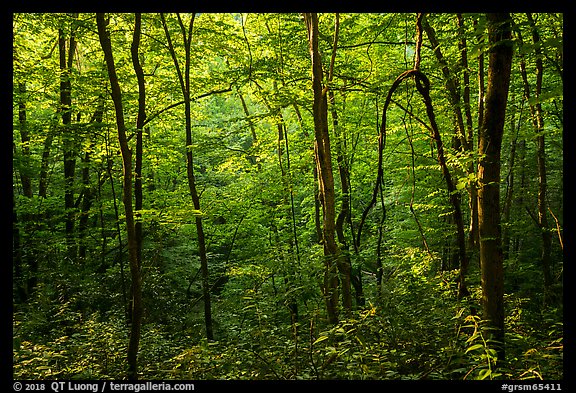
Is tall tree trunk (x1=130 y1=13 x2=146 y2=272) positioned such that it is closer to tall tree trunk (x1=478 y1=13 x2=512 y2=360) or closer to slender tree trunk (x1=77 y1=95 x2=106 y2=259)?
slender tree trunk (x1=77 y1=95 x2=106 y2=259)

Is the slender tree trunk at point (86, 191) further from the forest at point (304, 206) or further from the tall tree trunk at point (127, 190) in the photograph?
the tall tree trunk at point (127, 190)

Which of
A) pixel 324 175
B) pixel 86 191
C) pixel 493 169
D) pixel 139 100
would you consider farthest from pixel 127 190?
pixel 86 191

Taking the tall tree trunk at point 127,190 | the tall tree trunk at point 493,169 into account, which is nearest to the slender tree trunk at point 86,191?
the tall tree trunk at point 127,190

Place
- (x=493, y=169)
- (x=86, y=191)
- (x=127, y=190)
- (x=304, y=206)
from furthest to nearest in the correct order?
(x=304, y=206), (x=86, y=191), (x=127, y=190), (x=493, y=169)

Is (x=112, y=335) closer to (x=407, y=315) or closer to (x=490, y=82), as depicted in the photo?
(x=407, y=315)

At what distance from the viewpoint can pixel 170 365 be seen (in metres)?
6.78

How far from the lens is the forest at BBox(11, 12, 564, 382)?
13.2ft

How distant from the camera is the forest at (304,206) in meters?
4.02

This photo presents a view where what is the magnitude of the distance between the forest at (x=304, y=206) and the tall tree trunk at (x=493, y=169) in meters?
0.02

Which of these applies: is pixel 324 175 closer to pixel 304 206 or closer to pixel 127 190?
pixel 127 190

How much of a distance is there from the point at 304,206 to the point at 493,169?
14461 millimetres

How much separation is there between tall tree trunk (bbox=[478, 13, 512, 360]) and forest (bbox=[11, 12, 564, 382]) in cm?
2

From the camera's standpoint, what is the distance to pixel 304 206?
17.6m
